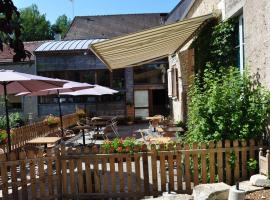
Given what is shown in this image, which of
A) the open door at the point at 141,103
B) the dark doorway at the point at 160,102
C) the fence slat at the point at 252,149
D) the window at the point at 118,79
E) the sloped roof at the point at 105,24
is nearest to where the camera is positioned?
the fence slat at the point at 252,149

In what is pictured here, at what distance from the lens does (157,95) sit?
2505 centimetres

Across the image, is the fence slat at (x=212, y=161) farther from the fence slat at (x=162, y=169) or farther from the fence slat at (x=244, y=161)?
the fence slat at (x=162, y=169)

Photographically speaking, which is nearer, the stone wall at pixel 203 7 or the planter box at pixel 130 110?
the stone wall at pixel 203 7

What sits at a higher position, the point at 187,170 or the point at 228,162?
the point at 228,162

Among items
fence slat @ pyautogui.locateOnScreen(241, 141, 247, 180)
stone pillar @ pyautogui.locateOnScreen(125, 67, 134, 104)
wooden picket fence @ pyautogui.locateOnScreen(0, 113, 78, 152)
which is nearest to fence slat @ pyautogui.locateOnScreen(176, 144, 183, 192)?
fence slat @ pyautogui.locateOnScreen(241, 141, 247, 180)

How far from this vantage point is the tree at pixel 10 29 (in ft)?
11.3

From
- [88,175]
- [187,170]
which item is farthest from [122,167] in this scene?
[187,170]

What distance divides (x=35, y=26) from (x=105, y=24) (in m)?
30.2

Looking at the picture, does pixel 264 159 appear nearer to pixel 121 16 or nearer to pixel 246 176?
pixel 246 176

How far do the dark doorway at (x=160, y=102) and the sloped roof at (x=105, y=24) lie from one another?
32.7 ft

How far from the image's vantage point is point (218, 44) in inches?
356

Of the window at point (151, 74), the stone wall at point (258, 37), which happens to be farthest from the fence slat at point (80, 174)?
the window at point (151, 74)

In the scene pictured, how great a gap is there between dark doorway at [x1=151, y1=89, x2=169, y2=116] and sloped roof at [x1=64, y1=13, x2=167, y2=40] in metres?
9.95

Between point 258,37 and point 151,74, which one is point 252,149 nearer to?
point 258,37
